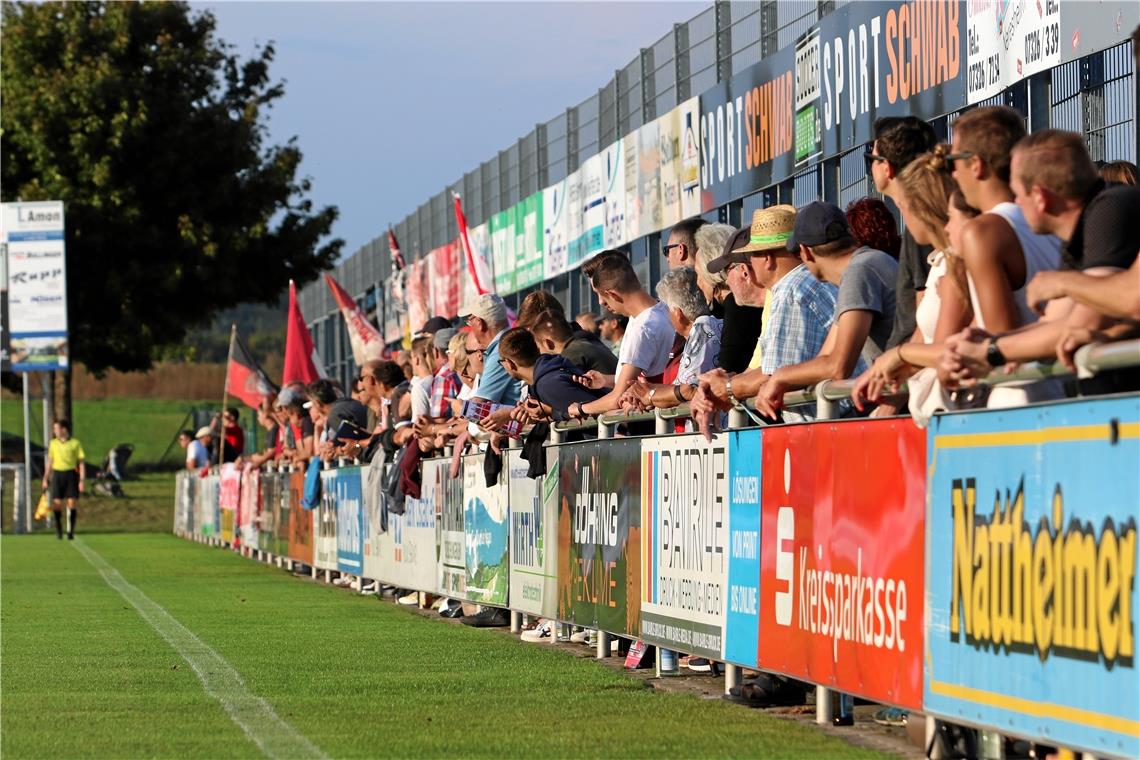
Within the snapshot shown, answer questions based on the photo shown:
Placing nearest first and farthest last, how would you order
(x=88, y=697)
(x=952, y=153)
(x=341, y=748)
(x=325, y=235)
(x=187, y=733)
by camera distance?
1. (x=952, y=153)
2. (x=341, y=748)
3. (x=187, y=733)
4. (x=88, y=697)
5. (x=325, y=235)

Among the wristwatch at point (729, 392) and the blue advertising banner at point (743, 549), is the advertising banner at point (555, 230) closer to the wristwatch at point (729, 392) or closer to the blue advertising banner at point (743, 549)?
the wristwatch at point (729, 392)

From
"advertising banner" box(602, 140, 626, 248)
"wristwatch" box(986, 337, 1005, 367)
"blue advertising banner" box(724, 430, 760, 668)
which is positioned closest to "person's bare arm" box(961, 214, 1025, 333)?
"wristwatch" box(986, 337, 1005, 367)

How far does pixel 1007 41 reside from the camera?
13008 millimetres

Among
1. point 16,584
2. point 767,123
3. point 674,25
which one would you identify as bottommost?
point 16,584

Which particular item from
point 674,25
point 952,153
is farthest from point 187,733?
point 674,25

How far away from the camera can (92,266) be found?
53.7 metres

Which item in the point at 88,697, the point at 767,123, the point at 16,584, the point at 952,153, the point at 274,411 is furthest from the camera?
the point at 274,411

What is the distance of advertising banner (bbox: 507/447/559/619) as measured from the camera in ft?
40.5

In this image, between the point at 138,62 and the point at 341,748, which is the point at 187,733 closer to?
the point at 341,748

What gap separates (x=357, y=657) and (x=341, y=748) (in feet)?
13.5

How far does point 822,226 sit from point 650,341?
288 centimetres

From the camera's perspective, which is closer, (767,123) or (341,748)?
(341,748)

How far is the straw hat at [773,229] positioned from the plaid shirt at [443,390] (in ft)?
22.3

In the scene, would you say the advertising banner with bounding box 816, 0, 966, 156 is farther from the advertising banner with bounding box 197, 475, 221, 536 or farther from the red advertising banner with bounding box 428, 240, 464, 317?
the red advertising banner with bounding box 428, 240, 464, 317
